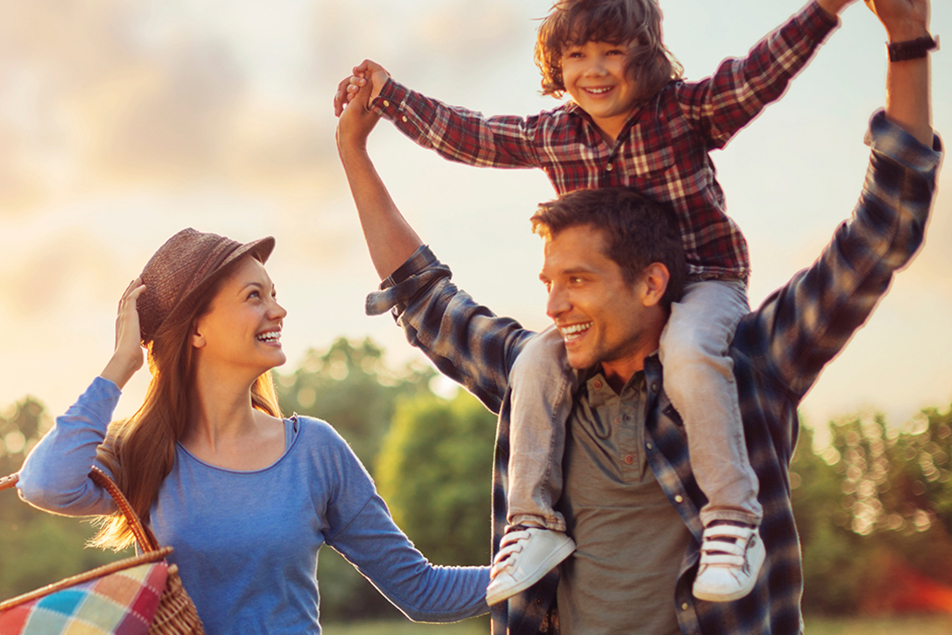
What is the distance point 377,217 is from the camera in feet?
11.4

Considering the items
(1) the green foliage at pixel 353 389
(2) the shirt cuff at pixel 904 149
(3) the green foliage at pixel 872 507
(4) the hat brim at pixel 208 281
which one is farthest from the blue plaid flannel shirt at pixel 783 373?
(1) the green foliage at pixel 353 389

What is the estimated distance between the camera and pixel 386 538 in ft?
11.4

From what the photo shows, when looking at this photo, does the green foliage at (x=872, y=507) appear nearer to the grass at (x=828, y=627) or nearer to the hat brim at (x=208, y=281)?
the grass at (x=828, y=627)

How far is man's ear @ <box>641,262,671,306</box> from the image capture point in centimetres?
289

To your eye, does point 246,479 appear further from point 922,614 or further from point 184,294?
point 922,614

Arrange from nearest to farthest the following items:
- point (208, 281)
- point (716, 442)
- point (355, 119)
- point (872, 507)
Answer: point (716, 442) < point (208, 281) < point (355, 119) < point (872, 507)

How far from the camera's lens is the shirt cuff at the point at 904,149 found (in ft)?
7.95

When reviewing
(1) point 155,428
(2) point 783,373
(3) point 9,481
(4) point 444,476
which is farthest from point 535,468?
(4) point 444,476

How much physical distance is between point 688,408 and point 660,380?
18cm

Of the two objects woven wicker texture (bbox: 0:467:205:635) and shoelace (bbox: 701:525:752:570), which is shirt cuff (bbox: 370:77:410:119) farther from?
shoelace (bbox: 701:525:752:570)

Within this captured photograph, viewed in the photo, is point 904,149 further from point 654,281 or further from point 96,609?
point 96,609

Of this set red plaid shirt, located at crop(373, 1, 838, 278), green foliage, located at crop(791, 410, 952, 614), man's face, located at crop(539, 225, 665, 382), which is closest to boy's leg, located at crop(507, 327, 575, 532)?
man's face, located at crop(539, 225, 665, 382)

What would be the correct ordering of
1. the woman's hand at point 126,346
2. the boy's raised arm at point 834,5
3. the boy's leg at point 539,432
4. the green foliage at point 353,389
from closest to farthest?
the boy's raised arm at point 834,5 → the boy's leg at point 539,432 → the woman's hand at point 126,346 → the green foliage at point 353,389

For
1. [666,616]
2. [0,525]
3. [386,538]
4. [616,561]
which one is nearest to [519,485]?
[616,561]
